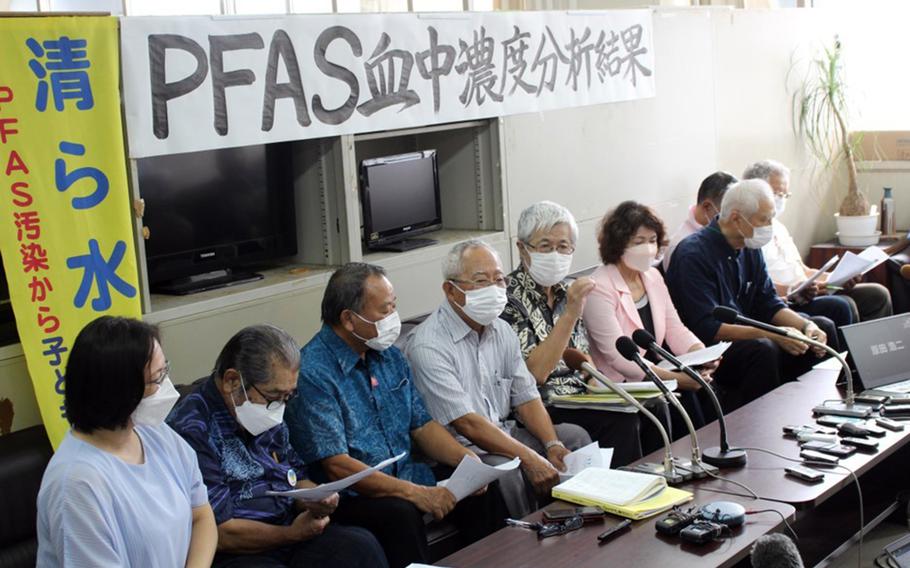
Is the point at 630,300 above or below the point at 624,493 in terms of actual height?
above

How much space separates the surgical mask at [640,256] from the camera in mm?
4176

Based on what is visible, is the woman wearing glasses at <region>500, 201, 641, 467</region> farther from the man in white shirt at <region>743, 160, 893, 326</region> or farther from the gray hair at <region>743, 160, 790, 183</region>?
the gray hair at <region>743, 160, 790, 183</region>

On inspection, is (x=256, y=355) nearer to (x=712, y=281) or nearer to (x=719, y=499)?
(x=719, y=499)

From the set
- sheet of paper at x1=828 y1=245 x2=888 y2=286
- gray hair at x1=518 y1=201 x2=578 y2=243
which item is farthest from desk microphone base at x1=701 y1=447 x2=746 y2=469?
sheet of paper at x1=828 y1=245 x2=888 y2=286

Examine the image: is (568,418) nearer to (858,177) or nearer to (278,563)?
(278,563)

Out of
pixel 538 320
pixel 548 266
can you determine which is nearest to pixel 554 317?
pixel 538 320

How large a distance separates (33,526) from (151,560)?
680 mm

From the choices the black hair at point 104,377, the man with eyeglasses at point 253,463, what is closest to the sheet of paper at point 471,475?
the man with eyeglasses at point 253,463

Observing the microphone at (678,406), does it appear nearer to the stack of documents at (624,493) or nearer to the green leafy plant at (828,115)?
the stack of documents at (624,493)

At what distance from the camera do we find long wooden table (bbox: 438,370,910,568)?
2428mm

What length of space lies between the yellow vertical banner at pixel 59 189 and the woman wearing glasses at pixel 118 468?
0.80 m

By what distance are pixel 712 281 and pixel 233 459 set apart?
2500mm

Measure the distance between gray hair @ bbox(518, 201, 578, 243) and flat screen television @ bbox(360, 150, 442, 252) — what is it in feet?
2.11

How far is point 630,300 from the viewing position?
165 inches
